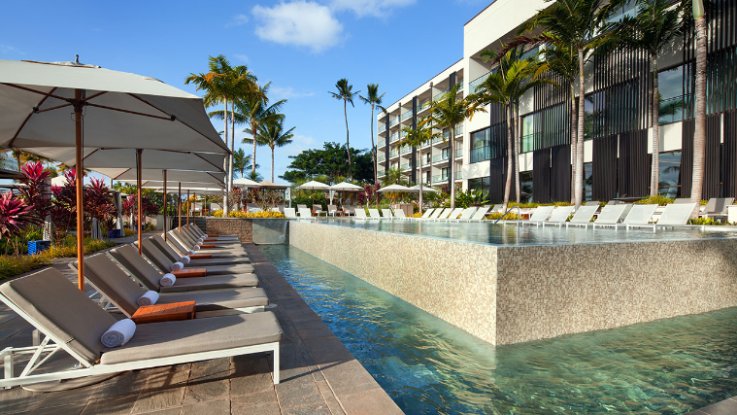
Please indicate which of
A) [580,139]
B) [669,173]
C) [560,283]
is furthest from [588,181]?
[560,283]

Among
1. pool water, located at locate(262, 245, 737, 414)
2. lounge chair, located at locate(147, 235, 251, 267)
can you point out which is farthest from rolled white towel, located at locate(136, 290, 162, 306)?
lounge chair, located at locate(147, 235, 251, 267)

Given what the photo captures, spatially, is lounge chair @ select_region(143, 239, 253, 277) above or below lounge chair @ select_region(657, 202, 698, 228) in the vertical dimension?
below

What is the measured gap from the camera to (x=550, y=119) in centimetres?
2133

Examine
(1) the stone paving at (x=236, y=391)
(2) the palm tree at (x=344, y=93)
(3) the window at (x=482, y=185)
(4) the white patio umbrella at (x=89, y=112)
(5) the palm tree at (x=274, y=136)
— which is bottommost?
(1) the stone paving at (x=236, y=391)

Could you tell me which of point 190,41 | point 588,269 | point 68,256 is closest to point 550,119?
point 190,41

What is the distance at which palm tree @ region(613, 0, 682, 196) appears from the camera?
14.8 meters

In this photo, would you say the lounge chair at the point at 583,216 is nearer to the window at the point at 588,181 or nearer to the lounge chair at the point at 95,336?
the window at the point at 588,181

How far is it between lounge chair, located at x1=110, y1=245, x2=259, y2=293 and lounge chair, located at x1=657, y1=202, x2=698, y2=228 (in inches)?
384

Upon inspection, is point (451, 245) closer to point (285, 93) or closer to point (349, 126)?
point (285, 93)

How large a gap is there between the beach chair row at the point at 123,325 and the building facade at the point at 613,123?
681 inches

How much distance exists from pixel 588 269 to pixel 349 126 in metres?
45.9

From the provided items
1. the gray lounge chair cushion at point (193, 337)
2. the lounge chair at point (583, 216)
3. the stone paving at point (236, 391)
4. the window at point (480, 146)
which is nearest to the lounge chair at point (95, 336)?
the gray lounge chair cushion at point (193, 337)

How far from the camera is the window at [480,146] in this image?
26172mm

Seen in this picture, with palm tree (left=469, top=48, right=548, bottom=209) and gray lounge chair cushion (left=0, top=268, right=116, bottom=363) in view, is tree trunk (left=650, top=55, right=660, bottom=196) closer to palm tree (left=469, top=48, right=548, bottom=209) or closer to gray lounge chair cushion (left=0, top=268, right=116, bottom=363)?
palm tree (left=469, top=48, right=548, bottom=209)
